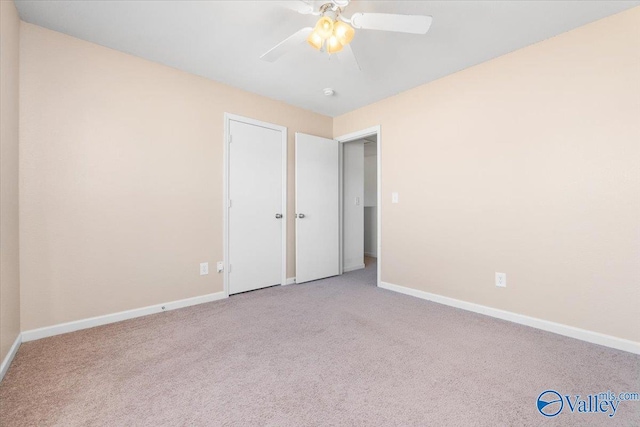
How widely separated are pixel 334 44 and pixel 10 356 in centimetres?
282

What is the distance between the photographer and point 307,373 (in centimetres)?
156

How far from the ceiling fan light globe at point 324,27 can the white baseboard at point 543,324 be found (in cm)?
260

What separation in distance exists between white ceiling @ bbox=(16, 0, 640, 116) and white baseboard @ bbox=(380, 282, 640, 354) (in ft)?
7.44

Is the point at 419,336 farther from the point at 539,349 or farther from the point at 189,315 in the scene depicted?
the point at 189,315

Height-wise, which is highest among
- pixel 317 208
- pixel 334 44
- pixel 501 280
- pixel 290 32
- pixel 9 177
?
pixel 290 32

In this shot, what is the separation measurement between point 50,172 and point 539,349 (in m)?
3.79

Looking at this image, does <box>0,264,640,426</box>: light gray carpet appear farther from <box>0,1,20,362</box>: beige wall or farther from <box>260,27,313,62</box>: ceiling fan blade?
<box>260,27,313,62</box>: ceiling fan blade

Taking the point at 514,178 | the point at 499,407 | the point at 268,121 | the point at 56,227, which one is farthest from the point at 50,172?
the point at 514,178

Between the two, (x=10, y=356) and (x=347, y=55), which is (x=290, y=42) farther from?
(x=10, y=356)

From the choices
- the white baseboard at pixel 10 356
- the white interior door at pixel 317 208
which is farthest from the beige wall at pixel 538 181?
the white baseboard at pixel 10 356

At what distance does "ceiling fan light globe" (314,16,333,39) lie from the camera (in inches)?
62.3

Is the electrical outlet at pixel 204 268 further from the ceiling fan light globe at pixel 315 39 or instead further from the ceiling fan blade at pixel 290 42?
the ceiling fan light globe at pixel 315 39

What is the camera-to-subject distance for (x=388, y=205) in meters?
3.32

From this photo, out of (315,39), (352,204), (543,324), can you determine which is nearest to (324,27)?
(315,39)
